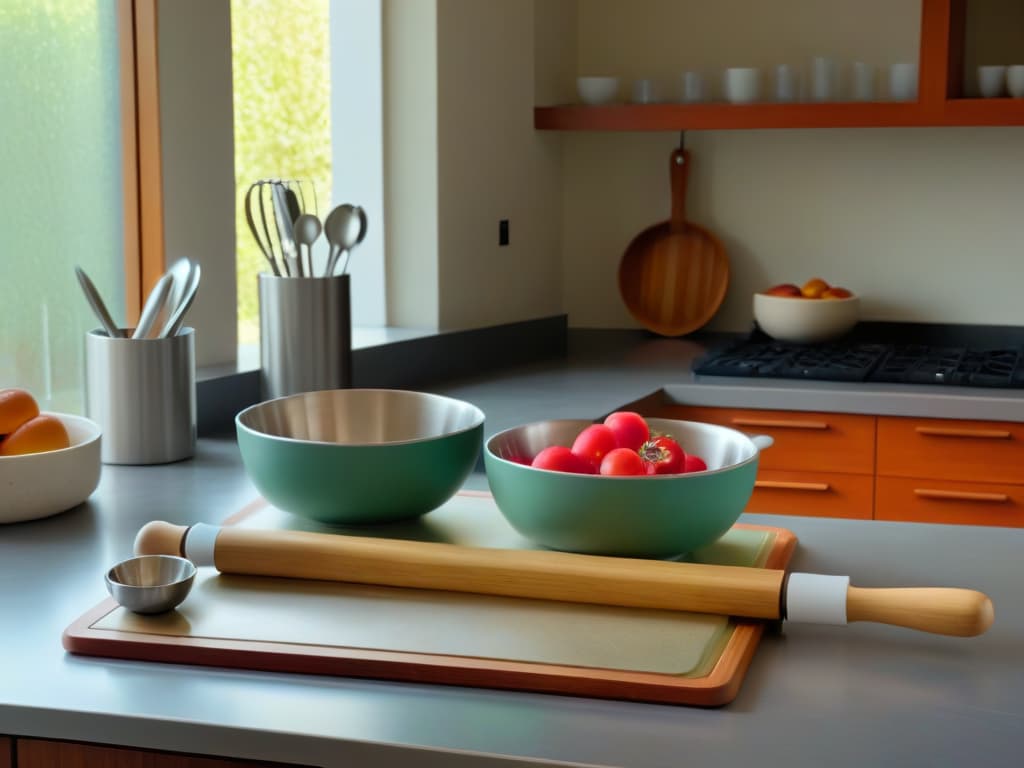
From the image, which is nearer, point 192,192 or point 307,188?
point 192,192

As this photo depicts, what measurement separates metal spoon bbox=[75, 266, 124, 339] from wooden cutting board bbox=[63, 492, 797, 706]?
2.09 ft

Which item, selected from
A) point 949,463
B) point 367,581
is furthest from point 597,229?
point 367,581

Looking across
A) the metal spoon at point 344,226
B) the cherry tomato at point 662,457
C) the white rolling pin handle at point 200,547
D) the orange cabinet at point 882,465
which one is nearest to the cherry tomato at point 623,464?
the cherry tomato at point 662,457

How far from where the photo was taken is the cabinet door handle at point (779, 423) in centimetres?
246

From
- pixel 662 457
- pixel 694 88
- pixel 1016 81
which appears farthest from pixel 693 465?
pixel 694 88

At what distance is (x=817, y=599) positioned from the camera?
0.99 metres

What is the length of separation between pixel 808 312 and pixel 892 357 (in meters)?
0.23

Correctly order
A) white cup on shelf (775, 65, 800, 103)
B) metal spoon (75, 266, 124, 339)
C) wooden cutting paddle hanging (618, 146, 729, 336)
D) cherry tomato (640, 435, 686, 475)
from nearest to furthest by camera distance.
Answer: cherry tomato (640, 435, 686, 475) → metal spoon (75, 266, 124, 339) → white cup on shelf (775, 65, 800, 103) → wooden cutting paddle hanging (618, 146, 729, 336)

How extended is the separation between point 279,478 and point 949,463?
1548mm

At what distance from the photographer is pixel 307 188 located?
19.2ft

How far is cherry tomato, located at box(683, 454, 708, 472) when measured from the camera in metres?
1.20

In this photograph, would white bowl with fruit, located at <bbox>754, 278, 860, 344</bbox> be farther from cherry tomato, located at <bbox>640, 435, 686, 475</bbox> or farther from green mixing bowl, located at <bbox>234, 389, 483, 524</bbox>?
cherry tomato, located at <bbox>640, 435, 686, 475</bbox>

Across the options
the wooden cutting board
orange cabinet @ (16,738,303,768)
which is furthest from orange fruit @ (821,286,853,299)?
orange cabinet @ (16,738,303,768)

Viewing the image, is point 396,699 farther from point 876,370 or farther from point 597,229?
point 597,229
